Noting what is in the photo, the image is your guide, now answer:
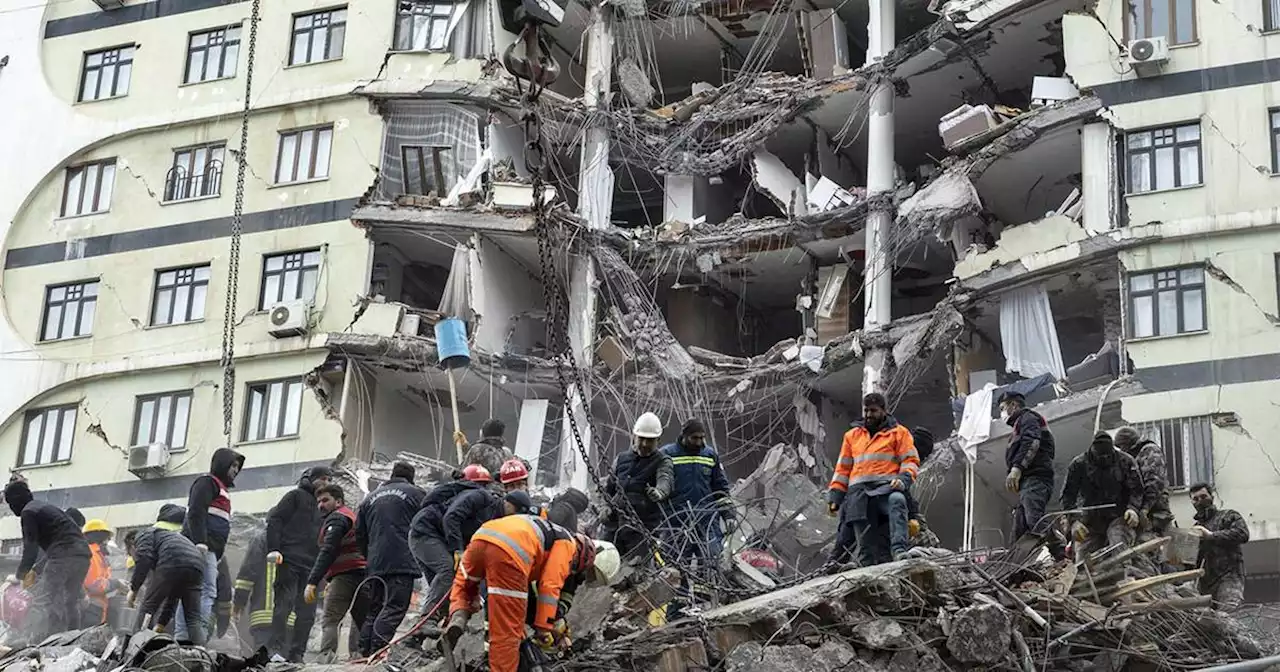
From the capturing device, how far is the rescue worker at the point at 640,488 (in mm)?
16922

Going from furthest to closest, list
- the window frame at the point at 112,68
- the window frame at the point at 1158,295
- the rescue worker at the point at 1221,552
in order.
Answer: the window frame at the point at 112,68 → the window frame at the point at 1158,295 → the rescue worker at the point at 1221,552

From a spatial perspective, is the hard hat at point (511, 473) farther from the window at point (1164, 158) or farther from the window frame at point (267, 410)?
the window frame at point (267, 410)

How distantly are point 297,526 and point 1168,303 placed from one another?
15.6 meters

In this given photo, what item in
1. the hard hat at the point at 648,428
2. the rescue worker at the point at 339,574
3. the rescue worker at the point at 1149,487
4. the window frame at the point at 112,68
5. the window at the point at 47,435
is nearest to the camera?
the hard hat at the point at 648,428

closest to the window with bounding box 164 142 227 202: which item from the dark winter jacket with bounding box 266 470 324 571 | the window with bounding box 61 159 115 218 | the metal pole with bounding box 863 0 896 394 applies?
the window with bounding box 61 159 115 218

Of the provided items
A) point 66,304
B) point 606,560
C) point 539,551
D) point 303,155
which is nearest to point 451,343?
point 303,155

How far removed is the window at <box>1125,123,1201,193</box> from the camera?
29.9 meters

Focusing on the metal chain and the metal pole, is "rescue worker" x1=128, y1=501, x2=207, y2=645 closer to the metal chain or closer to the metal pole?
the metal chain

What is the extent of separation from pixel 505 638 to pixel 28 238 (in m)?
26.6

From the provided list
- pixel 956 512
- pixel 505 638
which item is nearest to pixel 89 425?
pixel 956 512

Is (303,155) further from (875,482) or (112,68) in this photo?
(875,482)

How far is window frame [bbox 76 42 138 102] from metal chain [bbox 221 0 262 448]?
2748mm

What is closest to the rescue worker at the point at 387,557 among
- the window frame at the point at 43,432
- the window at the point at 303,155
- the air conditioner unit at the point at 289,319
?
the air conditioner unit at the point at 289,319

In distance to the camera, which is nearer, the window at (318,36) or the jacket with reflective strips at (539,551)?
the jacket with reflective strips at (539,551)
